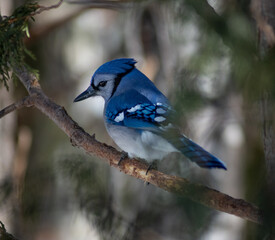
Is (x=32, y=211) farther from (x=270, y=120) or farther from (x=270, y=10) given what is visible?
(x=270, y=10)

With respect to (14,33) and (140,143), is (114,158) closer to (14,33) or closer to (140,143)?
(140,143)

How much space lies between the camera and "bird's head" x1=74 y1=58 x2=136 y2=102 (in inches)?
95.3

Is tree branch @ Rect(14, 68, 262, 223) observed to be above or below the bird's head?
below

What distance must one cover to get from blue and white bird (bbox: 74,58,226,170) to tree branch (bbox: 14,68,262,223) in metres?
0.12

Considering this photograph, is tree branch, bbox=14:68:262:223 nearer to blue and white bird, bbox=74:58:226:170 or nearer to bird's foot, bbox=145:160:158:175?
bird's foot, bbox=145:160:158:175

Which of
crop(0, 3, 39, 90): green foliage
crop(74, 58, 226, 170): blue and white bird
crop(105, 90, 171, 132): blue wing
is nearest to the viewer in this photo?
crop(74, 58, 226, 170): blue and white bird

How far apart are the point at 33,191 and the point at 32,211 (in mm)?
94

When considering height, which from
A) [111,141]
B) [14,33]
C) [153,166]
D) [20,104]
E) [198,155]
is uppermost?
[14,33]

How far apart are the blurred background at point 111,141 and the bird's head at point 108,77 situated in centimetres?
28

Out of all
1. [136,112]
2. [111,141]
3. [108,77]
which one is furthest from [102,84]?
[111,141]

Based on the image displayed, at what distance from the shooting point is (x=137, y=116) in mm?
2045

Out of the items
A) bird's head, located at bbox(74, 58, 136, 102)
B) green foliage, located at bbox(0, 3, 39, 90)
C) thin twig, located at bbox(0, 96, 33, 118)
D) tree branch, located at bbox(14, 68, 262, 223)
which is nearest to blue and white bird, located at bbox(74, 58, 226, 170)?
bird's head, located at bbox(74, 58, 136, 102)

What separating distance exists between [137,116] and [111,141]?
208 cm

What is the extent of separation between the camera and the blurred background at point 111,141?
1.11 metres
